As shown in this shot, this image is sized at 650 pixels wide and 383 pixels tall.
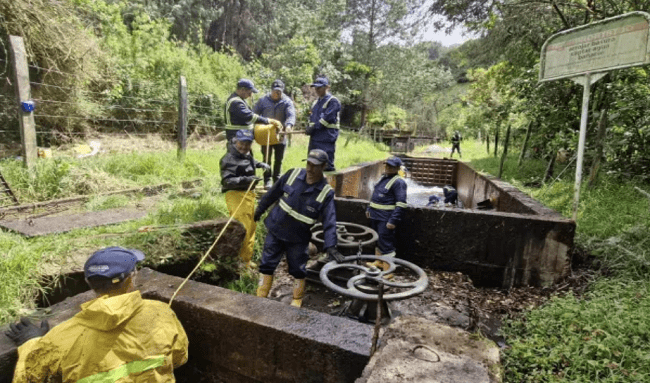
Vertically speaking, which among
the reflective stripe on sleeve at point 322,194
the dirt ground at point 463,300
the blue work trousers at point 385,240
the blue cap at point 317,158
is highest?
the blue cap at point 317,158

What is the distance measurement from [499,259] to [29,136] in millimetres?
7419

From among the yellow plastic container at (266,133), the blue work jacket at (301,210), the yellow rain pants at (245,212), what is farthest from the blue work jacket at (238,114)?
the blue work jacket at (301,210)

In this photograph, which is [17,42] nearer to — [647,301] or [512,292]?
[512,292]

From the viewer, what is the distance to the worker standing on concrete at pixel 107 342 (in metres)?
1.81

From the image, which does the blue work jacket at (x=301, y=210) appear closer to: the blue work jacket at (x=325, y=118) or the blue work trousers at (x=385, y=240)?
the blue work trousers at (x=385, y=240)

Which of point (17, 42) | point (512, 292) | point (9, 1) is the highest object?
point (9, 1)

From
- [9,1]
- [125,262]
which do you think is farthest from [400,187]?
[9,1]

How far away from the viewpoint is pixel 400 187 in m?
4.84

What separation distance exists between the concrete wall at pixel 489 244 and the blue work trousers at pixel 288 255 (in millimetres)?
2042

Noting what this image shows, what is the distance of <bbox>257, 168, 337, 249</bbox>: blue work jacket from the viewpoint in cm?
377

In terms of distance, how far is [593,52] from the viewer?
4.73m

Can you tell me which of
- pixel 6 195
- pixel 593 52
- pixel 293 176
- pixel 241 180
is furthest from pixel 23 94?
pixel 593 52

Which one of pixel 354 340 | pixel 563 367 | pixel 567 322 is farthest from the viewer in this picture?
pixel 567 322

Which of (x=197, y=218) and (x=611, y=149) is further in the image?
(x=611, y=149)
